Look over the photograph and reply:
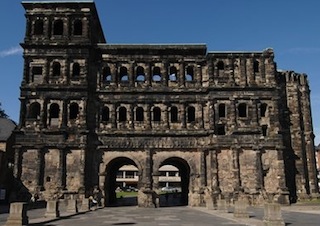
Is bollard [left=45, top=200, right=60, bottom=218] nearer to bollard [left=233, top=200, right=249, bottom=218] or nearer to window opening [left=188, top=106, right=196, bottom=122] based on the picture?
bollard [left=233, top=200, right=249, bottom=218]

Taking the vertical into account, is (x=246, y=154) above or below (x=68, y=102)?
below

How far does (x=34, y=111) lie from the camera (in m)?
35.1

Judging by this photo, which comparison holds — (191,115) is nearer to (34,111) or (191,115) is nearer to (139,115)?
(139,115)

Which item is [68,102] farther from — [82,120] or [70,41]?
[70,41]

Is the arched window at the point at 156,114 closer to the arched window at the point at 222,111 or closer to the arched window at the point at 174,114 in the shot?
the arched window at the point at 174,114

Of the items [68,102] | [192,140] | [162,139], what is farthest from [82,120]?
[192,140]

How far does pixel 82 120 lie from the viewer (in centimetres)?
3438

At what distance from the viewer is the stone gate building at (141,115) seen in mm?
33594

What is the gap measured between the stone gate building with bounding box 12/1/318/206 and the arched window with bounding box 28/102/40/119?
0.13 metres

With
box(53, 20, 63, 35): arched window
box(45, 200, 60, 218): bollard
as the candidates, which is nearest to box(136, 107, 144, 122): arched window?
box(53, 20, 63, 35): arched window

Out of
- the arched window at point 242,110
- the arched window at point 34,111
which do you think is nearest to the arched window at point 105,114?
the arched window at point 34,111

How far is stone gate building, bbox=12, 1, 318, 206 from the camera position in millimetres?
33594

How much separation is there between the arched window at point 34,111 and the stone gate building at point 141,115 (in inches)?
5.2

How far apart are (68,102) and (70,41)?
6003mm
